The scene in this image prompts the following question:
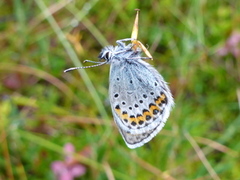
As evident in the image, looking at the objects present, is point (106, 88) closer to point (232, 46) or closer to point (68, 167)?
point (68, 167)

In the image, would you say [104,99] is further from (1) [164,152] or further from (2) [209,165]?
(2) [209,165]

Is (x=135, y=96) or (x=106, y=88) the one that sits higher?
(x=106, y=88)

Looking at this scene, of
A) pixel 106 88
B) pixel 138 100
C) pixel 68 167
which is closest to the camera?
pixel 138 100

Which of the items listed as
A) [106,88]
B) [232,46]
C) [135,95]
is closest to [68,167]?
[106,88]

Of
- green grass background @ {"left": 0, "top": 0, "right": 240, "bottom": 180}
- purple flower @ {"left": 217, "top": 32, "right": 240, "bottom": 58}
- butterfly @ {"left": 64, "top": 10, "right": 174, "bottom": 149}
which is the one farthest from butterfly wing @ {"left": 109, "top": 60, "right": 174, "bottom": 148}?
purple flower @ {"left": 217, "top": 32, "right": 240, "bottom": 58}

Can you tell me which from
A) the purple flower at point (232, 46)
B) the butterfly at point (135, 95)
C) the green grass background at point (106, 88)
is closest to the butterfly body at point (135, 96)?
the butterfly at point (135, 95)

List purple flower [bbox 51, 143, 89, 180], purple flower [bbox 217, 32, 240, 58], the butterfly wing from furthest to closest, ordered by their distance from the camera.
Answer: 1. purple flower [bbox 217, 32, 240, 58]
2. purple flower [bbox 51, 143, 89, 180]
3. the butterfly wing

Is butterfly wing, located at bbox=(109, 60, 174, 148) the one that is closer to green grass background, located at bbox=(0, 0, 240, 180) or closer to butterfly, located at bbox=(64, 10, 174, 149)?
butterfly, located at bbox=(64, 10, 174, 149)
